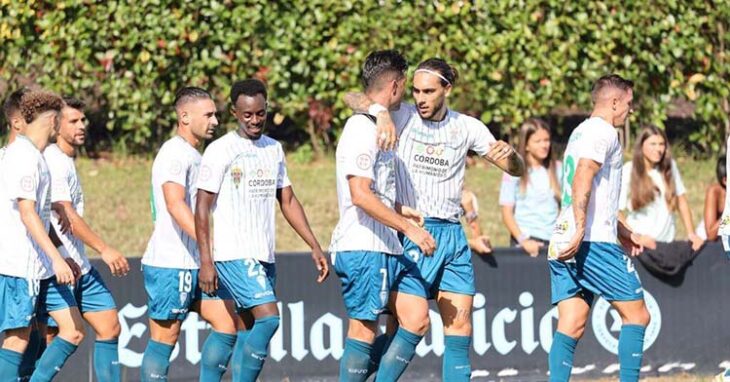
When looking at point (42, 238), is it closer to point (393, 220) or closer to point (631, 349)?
point (393, 220)

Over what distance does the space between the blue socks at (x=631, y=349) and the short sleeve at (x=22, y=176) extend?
3.56 m

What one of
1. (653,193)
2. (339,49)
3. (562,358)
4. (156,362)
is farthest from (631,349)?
(339,49)

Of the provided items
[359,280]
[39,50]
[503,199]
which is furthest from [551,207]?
[39,50]

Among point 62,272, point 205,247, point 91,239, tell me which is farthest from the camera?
point 91,239

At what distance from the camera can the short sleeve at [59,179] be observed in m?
9.53

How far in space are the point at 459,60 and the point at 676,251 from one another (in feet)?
14.5

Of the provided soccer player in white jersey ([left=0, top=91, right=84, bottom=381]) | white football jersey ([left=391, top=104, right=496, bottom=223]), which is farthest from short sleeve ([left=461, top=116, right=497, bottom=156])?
soccer player in white jersey ([left=0, top=91, right=84, bottom=381])

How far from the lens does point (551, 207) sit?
12.0 m

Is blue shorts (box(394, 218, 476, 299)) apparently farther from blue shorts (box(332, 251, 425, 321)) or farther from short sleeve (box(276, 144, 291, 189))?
short sleeve (box(276, 144, 291, 189))

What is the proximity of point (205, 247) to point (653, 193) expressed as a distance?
4185 mm

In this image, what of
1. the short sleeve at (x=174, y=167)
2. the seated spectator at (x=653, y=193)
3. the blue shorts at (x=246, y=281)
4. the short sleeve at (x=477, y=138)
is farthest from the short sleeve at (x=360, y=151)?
the seated spectator at (x=653, y=193)

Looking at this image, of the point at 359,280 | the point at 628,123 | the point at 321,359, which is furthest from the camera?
the point at 628,123

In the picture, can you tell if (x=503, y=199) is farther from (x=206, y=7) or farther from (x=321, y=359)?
(x=206, y=7)

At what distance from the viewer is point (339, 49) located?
49.9 ft
